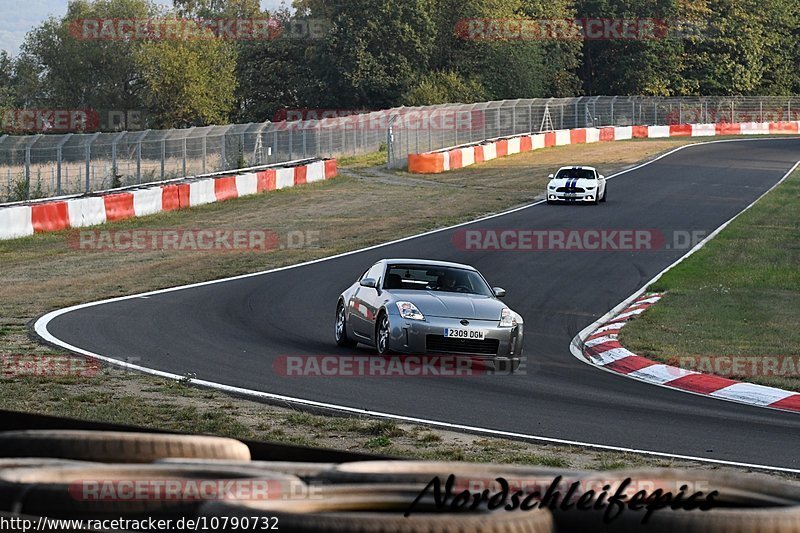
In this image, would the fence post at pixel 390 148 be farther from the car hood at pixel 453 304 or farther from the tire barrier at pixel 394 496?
the tire barrier at pixel 394 496

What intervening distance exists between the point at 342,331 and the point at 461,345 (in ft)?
6.52

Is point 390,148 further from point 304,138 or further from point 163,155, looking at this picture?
point 163,155

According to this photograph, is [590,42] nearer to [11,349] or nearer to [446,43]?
[446,43]

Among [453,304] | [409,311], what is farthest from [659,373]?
[409,311]

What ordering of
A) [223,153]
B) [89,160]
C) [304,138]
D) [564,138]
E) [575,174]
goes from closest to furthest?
[89,160] → [575,174] → [223,153] → [304,138] → [564,138]

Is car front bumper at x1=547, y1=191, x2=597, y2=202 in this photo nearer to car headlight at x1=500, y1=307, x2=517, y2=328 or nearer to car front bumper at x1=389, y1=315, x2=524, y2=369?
car headlight at x1=500, y1=307, x2=517, y2=328

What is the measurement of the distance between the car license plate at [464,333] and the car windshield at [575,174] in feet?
76.6

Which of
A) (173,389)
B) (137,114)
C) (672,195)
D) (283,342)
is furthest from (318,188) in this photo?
(137,114)

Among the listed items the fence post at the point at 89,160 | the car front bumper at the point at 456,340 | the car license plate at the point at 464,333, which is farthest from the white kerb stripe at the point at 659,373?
the fence post at the point at 89,160

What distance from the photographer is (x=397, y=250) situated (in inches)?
1061

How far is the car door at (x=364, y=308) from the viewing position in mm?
15175

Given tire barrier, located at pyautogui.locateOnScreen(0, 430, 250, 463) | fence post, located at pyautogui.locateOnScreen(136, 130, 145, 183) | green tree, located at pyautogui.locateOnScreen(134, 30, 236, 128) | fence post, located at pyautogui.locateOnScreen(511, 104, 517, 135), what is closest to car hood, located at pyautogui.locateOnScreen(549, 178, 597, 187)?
fence post, located at pyautogui.locateOnScreen(136, 130, 145, 183)

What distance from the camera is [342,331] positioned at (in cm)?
1579

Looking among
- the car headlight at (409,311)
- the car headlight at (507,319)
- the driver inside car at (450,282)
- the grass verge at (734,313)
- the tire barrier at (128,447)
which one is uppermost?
the tire barrier at (128,447)
